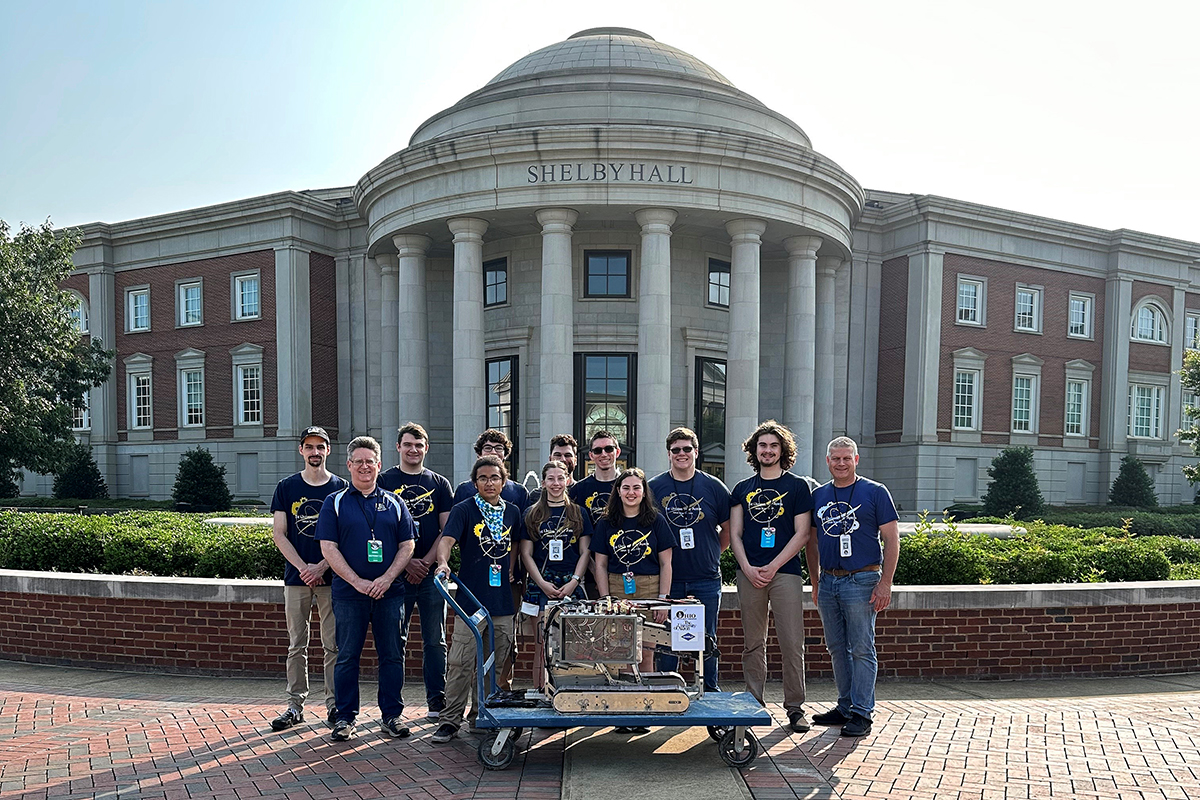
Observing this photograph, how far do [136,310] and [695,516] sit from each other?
33.9m

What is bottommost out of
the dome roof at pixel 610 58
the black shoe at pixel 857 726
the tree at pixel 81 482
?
the tree at pixel 81 482

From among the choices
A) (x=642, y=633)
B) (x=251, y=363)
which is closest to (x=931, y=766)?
(x=642, y=633)

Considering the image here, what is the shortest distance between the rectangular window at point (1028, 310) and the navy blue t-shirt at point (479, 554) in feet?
102

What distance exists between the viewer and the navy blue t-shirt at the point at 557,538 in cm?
639

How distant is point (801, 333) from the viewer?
84.9 feet

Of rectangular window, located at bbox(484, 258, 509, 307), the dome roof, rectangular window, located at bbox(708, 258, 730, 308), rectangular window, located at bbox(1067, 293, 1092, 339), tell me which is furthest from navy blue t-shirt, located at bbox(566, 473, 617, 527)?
rectangular window, located at bbox(1067, 293, 1092, 339)

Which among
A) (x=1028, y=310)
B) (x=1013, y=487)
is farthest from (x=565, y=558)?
(x=1028, y=310)

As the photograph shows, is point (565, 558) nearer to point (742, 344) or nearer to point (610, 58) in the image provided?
point (742, 344)

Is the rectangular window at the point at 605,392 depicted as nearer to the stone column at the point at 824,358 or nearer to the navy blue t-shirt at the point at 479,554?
the stone column at the point at 824,358

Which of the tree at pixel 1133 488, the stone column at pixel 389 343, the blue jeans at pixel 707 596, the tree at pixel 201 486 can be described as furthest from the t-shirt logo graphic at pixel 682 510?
the tree at pixel 1133 488

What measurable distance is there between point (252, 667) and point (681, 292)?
21235mm

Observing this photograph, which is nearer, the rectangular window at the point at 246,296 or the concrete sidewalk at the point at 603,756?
the concrete sidewalk at the point at 603,756

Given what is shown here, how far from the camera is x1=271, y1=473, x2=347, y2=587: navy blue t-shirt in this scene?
21.4 feet

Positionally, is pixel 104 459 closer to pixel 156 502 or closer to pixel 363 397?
pixel 156 502
